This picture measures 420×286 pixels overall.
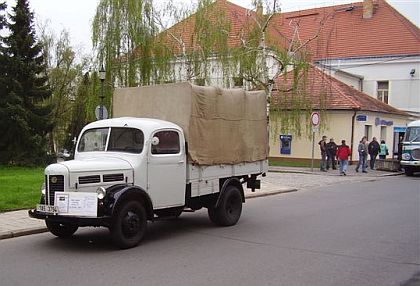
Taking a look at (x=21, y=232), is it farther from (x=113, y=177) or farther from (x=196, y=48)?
(x=196, y=48)

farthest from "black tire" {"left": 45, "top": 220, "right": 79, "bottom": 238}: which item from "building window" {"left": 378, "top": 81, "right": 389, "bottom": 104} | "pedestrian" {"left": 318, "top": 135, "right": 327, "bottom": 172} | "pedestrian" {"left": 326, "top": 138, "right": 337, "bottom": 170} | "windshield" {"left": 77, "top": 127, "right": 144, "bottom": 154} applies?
"building window" {"left": 378, "top": 81, "right": 389, "bottom": 104}

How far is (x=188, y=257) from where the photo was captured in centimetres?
781

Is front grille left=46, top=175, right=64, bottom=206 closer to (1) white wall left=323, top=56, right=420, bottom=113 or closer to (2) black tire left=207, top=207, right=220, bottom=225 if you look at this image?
(2) black tire left=207, top=207, right=220, bottom=225

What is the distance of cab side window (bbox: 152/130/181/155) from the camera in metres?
9.14

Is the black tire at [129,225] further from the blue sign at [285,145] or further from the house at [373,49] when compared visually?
the house at [373,49]

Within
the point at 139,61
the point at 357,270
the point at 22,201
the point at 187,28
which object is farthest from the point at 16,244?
the point at 187,28

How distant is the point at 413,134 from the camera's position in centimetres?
2798

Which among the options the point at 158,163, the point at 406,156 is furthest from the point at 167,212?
the point at 406,156

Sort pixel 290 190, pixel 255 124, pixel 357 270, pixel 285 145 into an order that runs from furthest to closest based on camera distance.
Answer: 1. pixel 285 145
2. pixel 290 190
3. pixel 255 124
4. pixel 357 270

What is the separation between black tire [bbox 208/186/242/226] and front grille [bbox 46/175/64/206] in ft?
11.6

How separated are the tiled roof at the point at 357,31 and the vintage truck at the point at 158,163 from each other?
3328cm

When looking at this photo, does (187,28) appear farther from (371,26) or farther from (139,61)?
(371,26)

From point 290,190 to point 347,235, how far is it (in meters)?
8.53

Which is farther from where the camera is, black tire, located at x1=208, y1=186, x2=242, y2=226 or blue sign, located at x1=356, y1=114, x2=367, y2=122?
blue sign, located at x1=356, y1=114, x2=367, y2=122
